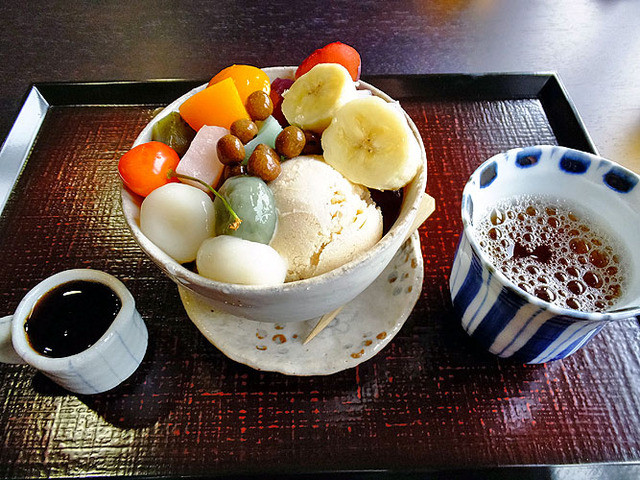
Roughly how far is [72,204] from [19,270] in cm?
22

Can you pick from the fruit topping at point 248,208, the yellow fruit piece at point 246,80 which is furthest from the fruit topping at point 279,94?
the fruit topping at point 248,208

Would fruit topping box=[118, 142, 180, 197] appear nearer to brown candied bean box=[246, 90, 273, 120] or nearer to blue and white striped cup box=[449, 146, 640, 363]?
brown candied bean box=[246, 90, 273, 120]

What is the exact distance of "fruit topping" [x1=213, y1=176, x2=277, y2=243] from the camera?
82cm

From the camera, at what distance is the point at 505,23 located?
1971 millimetres

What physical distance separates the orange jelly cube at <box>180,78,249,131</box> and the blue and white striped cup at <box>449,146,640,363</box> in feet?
1.58

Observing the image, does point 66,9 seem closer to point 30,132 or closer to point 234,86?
point 30,132

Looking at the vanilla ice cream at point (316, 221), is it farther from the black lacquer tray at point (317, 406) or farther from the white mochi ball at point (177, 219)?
the black lacquer tray at point (317, 406)

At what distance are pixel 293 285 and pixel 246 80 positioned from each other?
495mm

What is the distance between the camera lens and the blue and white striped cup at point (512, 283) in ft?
2.60

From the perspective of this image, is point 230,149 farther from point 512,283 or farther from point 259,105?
point 512,283

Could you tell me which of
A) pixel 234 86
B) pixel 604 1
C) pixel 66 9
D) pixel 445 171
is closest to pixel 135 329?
pixel 234 86

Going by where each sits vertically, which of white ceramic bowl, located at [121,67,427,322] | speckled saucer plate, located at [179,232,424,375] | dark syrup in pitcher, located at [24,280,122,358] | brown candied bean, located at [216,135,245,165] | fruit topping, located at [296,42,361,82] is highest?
fruit topping, located at [296,42,361,82]

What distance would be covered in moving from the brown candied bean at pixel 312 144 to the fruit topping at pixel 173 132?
25 centimetres

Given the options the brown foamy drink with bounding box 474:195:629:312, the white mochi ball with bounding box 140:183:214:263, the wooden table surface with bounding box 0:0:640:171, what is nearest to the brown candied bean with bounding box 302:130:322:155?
the white mochi ball with bounding box 140:183:214:263
